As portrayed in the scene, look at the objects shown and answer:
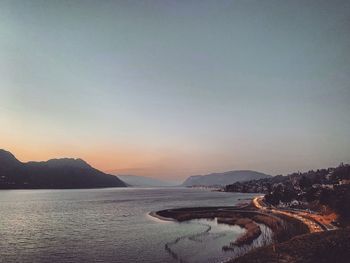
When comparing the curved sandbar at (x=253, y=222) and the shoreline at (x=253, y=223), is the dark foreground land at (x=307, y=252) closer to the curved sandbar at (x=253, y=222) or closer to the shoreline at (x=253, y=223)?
the shoreline at (x=253, y=223)

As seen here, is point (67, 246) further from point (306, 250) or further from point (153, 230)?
point (306, 250)

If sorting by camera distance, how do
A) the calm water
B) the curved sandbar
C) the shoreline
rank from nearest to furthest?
the calm water → the shoreline → the curved sandbar

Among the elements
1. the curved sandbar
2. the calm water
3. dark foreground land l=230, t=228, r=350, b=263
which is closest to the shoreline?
the curved sandbar

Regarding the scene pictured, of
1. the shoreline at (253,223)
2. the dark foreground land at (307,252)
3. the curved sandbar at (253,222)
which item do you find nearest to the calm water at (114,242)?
the shoreline at (253,223)

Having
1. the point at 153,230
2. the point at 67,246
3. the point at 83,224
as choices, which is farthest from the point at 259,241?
the point at 83,224

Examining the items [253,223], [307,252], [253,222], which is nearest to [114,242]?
[307,252]

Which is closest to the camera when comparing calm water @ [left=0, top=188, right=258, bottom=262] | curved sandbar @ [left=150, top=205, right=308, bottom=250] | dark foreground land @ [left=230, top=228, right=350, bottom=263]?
dark foreground land @ [left=230, top=228, right=350, bottom=263]

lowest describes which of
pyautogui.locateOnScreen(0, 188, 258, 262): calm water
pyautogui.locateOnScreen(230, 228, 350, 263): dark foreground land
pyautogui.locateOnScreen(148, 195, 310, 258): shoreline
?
pyautogui.locateOnScreen(0, 188, 258, 262): calm water

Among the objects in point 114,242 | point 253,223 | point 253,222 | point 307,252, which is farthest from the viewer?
point 253,222

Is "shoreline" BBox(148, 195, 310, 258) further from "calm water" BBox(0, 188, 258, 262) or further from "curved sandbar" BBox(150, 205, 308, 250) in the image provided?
"calm water" BBox(0, 188, 258, 262)

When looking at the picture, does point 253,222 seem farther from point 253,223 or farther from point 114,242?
point 114,242

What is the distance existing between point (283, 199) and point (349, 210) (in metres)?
77.4

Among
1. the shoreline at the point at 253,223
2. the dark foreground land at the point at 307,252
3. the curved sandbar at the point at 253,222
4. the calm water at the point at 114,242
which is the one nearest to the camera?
the dark foreground land at the point at 307,252

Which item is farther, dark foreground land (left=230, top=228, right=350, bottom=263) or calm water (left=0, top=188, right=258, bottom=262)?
calm water (left=0, top=188, right=258, bottom=262)
